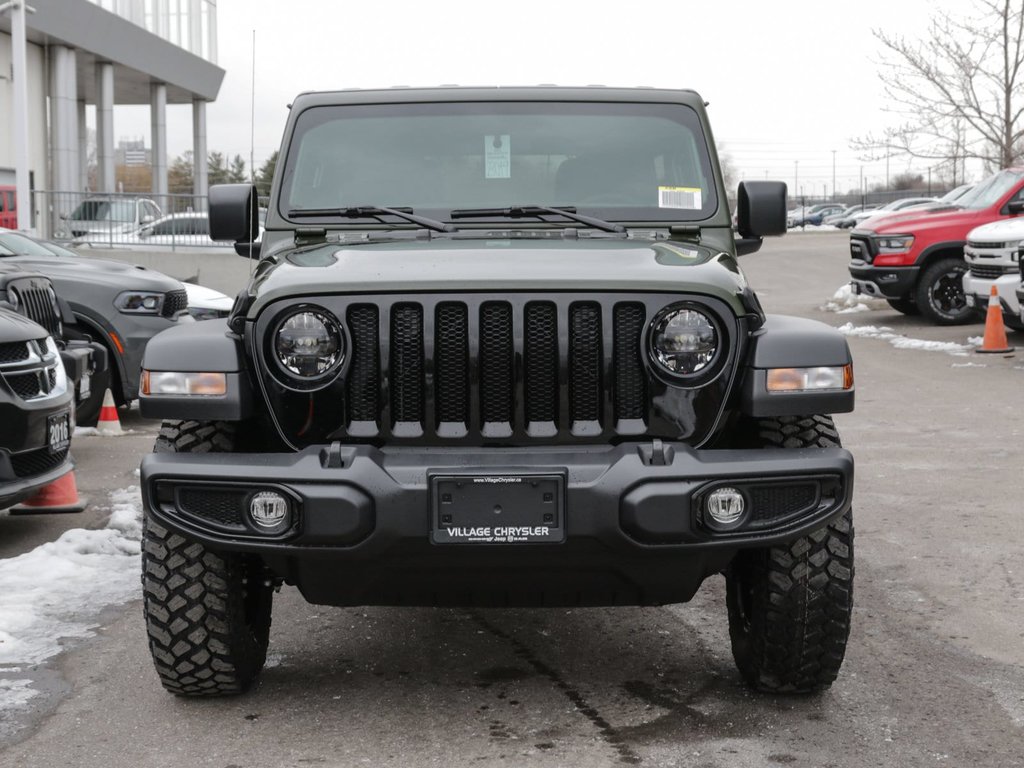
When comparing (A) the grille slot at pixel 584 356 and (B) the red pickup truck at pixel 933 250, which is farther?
(B) the red pickup truck at pixel 933 250

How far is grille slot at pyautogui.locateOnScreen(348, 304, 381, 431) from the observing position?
3.96 metres

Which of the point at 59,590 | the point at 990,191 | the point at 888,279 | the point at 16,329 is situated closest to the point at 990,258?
the point at 888,279

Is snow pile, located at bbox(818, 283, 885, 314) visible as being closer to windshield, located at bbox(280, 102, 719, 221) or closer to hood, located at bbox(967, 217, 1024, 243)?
hood, located at bbox(967, 217, 1024, 243)

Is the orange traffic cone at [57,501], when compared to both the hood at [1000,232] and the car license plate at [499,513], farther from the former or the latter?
the hood at [1000,232]

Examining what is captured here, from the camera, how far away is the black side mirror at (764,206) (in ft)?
17.9

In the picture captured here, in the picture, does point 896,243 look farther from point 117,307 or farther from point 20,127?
point 20,127

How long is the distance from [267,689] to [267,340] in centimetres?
121

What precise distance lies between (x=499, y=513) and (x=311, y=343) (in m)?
0.75

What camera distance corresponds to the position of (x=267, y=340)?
4000 millimetres

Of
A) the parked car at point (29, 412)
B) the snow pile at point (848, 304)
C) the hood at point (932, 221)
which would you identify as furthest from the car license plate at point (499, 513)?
the snow pile at point (848, 304)

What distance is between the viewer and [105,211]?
24281 mm

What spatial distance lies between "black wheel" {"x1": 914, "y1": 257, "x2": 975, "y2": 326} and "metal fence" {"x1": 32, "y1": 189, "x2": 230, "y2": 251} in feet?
38.5

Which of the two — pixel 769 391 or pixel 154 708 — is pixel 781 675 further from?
pixel 154 708

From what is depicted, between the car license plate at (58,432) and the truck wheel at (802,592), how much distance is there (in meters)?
3.66
